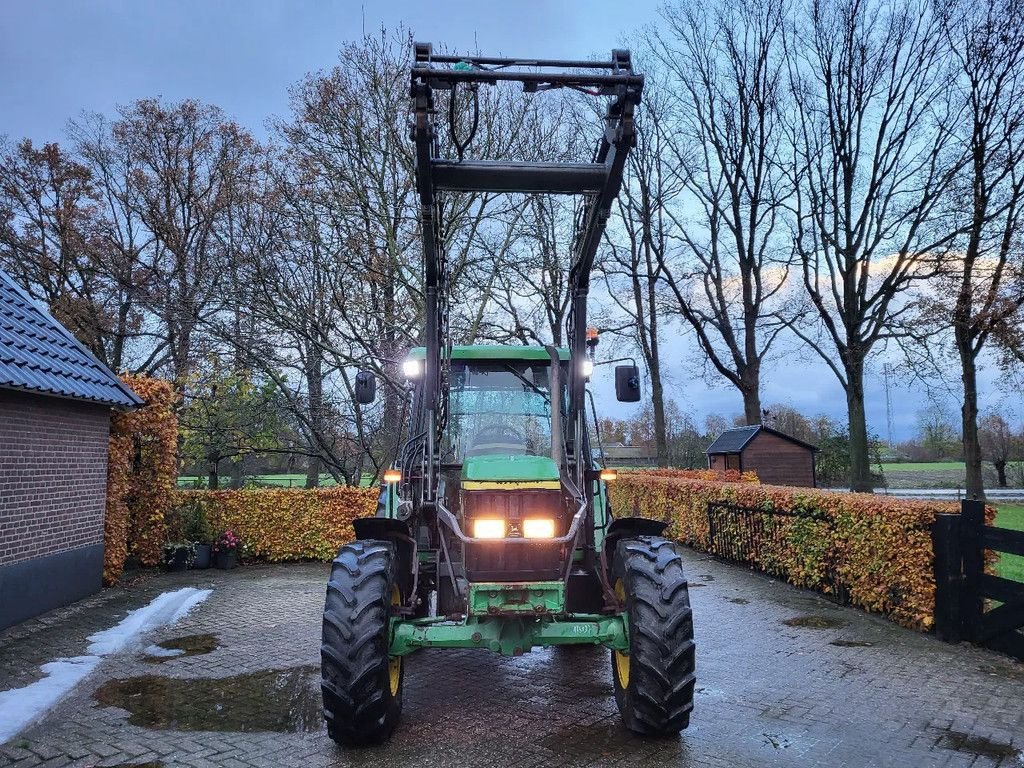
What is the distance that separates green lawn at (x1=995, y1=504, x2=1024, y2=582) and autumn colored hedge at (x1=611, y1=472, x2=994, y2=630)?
83cm

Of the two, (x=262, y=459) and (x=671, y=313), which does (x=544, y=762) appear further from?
(x=671, y=313)

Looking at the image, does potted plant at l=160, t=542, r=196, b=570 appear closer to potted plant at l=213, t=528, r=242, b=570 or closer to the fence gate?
potted plant at l=213, t=528, r=242, b=570

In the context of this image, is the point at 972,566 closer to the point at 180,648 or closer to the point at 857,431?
the point at 180,648

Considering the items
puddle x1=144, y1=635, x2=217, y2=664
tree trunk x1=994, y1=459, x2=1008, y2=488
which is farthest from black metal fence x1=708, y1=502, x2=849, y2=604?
tree trunk x1=994, y1=459, x2=1008, y2=488

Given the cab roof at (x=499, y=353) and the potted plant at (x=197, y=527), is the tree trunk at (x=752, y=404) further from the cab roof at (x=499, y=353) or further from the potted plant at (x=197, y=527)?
the cab roof at (x=499, y=353)

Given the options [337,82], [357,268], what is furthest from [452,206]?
[337,82]

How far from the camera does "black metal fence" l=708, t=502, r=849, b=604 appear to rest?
363 inches

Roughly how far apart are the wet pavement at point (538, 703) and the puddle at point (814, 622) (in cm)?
3

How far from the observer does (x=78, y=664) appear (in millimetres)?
6680

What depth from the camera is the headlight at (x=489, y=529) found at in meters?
4.57

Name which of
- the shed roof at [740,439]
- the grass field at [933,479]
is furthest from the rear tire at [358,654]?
the grass field at [933,479]

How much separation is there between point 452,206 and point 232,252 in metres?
5.09

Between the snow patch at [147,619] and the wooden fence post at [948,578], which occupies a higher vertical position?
the wooden fence post at [948,578]

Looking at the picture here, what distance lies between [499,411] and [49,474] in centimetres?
638
